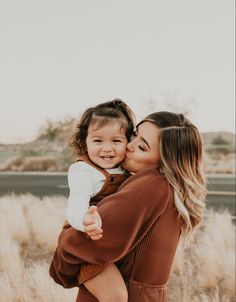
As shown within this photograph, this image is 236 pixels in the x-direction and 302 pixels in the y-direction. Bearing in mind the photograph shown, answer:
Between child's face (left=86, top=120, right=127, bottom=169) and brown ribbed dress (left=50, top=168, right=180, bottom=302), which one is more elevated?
child's face (left=86, top=120, right=127, bottom=169)

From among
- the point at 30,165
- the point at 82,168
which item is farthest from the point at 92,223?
the point at 30,165

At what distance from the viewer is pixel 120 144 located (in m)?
2.78

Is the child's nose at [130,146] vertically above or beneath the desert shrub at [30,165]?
above

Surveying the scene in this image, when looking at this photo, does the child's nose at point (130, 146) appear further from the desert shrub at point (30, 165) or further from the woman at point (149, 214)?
the desert shrub at point (30, 165)

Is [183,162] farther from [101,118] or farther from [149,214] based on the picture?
[101,118]

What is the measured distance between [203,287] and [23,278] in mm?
1953

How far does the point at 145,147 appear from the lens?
2561mm

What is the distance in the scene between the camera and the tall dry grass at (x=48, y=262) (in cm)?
566

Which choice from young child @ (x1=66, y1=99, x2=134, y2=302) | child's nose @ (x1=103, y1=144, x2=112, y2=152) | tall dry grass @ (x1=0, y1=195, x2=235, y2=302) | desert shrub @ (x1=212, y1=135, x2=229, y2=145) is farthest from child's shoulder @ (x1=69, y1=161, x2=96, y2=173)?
desert shrub @ (x1=212, y1=135, x2=229, y2=145)

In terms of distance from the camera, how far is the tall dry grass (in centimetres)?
566

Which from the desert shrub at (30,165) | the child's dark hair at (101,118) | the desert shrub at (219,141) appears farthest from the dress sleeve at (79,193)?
the desert shrub at (219,141)

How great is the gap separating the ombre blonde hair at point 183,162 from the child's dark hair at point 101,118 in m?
0.28

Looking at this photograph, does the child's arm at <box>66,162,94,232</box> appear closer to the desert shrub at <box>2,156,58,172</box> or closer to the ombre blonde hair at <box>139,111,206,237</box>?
the ombre blonde hair at <box>139,111,206,237</box>

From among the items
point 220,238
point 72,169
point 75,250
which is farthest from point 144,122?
point 220,238
